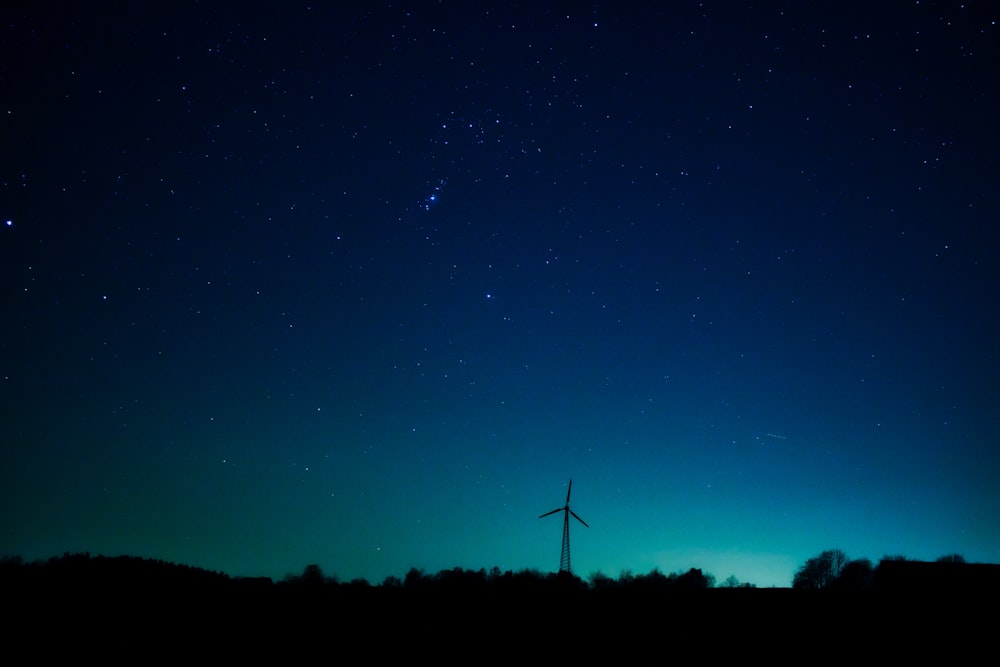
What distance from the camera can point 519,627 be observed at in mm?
23875

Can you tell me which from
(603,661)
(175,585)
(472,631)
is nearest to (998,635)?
(603,661)

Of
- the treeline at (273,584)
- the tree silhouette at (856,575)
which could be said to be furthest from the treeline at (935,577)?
the tree silhouette at (856,575)

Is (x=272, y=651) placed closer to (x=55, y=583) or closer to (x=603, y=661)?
(x=603, y=661)

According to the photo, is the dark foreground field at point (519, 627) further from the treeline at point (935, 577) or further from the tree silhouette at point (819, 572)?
the tree silhouette at point (819, 572)

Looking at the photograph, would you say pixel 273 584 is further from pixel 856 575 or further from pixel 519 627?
pixel 856 575

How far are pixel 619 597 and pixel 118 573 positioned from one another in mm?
33830

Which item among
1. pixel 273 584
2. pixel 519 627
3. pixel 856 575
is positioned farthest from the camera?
pixel 856 575

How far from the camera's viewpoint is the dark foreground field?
20344mm

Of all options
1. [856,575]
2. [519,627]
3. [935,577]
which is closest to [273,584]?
[519,627]

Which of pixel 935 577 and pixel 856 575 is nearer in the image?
pixel 935 577

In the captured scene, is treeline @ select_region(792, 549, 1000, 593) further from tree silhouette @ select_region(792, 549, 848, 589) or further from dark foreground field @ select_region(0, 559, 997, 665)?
tree silhouette @ select_region(792, 549, 848, 589)

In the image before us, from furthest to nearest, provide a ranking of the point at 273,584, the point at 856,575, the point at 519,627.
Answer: the point at 856,575 < the point at 273,584 < the point at 519,627

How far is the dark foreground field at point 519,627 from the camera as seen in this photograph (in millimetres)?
20344

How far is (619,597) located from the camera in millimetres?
28562
